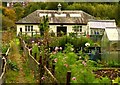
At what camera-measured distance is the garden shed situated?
1475 centimetres

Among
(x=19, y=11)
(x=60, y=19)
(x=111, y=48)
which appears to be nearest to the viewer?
(x=111, y=48)

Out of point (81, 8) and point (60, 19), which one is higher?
point (81, 8)

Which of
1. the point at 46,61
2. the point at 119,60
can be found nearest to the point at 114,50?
the point at 119,60

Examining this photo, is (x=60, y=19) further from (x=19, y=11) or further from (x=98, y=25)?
(x=98, y=25)

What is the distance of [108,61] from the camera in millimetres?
14609

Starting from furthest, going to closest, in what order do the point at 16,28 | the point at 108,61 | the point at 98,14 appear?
the point at 98,14 → the point at 16,28 → the point at 108,61

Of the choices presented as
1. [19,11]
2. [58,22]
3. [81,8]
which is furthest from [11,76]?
[81,8]

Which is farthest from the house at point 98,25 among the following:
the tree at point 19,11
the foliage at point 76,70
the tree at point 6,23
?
the foliage at point 76,70

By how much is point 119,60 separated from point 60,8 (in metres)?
23.0

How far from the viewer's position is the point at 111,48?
15.1m

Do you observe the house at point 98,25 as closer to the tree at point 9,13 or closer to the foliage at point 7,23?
the foliage at point 7,23

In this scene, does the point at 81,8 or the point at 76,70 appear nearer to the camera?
the point at 76,70

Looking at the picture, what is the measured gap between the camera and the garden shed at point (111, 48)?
48.4 feet

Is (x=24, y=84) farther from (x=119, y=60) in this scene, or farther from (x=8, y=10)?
(x=8, y=10)
